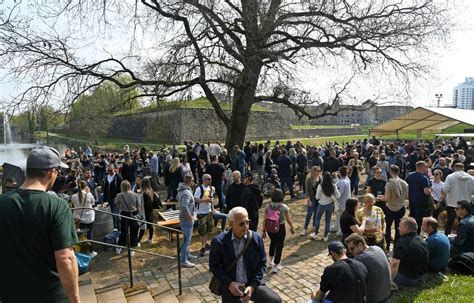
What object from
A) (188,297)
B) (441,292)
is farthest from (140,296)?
(441,292)

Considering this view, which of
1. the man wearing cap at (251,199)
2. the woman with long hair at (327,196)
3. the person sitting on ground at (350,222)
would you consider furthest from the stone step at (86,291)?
the woman with long hair at (327,196)

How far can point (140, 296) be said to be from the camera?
550cm

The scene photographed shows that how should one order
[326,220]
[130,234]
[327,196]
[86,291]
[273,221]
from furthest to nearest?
[326,220] < [327,196] < [130,234] < [273,221] < [86,291]

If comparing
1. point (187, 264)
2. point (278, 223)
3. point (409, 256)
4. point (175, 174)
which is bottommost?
point (187, 264)

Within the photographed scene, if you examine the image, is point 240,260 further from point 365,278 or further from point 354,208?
point 354,208

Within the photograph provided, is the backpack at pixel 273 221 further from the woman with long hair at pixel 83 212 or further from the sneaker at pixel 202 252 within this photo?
the woman with long hair at pixel 83 212

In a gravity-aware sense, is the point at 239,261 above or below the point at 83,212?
above

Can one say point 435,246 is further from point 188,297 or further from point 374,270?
point 188,297

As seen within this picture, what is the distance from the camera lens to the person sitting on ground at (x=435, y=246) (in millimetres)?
5934

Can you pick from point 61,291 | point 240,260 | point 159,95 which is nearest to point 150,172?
point 159,95

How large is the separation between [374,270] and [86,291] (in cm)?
431

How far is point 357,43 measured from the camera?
14461mm

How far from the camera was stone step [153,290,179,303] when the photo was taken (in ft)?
17.8

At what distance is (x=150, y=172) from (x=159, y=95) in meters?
3.53
